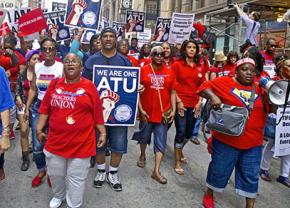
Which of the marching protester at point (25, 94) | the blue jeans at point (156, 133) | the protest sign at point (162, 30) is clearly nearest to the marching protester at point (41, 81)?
the marching protester at point (25, 94)

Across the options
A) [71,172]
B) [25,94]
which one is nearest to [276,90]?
[71,172]

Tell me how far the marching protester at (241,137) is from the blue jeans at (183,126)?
139 cm

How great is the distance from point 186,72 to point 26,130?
2445 millimetres

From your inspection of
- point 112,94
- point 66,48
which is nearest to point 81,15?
point 66,48

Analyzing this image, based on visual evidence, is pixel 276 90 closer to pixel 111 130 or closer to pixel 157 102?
pixel 157 102

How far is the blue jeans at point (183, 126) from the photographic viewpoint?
5723mm

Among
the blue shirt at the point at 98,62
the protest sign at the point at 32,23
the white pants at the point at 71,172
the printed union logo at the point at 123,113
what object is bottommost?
the white pants at the point at 71,172

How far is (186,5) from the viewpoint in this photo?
29219 millimetres

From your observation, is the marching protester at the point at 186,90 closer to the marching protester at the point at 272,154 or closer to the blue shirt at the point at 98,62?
the marching protester at the point at 272,154

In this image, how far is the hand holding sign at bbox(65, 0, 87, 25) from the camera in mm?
7539

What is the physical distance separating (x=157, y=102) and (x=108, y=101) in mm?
822

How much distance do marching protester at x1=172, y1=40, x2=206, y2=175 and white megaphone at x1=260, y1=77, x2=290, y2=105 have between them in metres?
1.93

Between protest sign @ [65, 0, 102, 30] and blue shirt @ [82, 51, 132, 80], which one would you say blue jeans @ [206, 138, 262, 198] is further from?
protest sign @ [65, 0, 102, 30]

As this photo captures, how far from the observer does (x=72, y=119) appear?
3.76m
